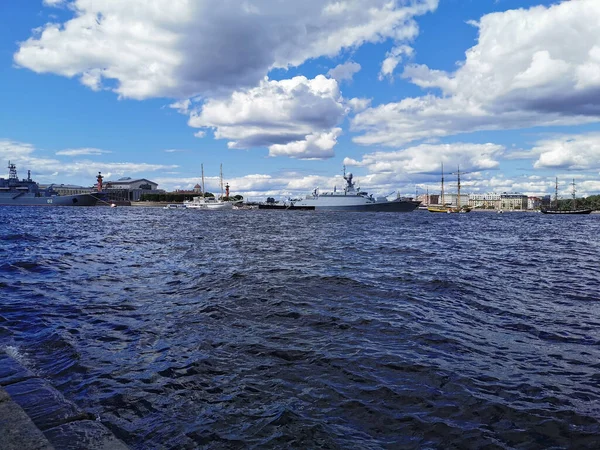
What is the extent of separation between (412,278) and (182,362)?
1053 cm

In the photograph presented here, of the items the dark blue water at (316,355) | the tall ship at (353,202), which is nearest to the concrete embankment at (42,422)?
the dark blue water at (316,355)

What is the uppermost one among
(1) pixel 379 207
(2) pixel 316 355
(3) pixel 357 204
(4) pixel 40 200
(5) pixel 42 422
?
(4) pixel 40 200

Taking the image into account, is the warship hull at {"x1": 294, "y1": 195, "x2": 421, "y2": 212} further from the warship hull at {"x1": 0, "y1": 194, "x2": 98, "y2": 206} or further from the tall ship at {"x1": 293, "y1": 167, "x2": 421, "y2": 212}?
the warship hull at {"x1": 0, "y1": 194, "x2": 98, "y2": 206}

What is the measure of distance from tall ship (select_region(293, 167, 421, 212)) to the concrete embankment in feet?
411

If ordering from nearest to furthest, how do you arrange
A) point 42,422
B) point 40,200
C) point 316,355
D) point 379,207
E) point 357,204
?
1. point 42,422
2. point 316,355
3. point 357,204
4. point 379,207
5. point 40,200

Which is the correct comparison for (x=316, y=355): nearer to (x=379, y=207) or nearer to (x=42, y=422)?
(x=42, y=422)

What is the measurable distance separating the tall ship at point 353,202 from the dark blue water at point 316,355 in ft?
374

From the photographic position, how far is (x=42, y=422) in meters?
4.15

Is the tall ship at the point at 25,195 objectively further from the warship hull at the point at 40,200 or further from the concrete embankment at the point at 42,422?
the concrete embankment at the point at 42,422

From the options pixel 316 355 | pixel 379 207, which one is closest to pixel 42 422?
pixel 316 355

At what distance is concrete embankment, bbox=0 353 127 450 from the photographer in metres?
3.42

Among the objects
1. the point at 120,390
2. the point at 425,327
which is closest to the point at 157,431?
the point at 120,390

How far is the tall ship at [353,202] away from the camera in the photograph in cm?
12875

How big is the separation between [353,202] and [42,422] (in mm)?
127238
